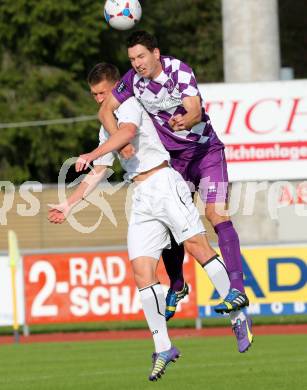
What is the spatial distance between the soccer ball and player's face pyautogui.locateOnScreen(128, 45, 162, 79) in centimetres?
47

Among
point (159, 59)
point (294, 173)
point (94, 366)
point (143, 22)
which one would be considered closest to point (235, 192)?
point (294, 173)

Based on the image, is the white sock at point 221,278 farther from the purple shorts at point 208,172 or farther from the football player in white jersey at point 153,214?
the purple shorts at point 208,172

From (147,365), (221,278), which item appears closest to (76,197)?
(221,278)

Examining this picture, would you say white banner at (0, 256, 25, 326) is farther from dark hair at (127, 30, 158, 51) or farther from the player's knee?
dark hair at (127, 30, 158, 51)

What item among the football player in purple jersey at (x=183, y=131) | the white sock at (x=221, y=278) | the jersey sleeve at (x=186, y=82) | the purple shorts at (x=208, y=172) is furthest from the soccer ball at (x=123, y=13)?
the white sock at (x=221, y=278)

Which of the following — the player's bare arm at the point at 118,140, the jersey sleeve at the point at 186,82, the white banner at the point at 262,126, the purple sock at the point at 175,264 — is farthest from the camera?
the white banner at the point at 262,126

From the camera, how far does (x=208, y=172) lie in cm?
980

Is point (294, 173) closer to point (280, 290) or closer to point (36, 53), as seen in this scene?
point (280, 290)

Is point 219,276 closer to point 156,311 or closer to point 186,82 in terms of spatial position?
point 156,311

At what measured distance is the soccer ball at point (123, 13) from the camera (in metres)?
9.81

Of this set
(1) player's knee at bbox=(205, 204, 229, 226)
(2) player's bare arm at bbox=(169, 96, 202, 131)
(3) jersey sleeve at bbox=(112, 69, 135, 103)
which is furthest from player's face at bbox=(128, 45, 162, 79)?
(1) player's knee at bbox=(205, 204, 229, 226)

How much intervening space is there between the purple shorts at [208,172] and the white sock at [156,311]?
33.2 inches

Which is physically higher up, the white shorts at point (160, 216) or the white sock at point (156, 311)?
the white shorts at point (160, 216)

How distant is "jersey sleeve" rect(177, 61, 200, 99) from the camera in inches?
368
